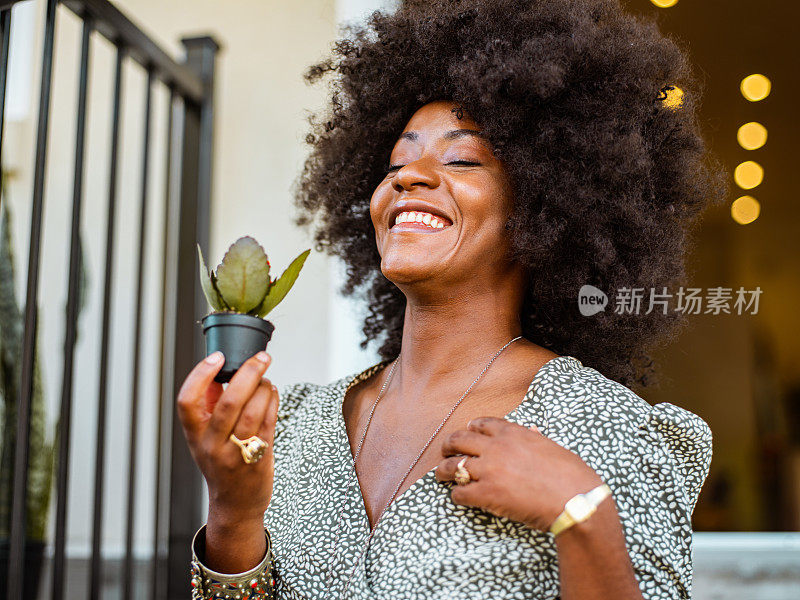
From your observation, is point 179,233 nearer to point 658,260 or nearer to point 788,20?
point 658,260

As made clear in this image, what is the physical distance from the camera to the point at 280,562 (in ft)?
5.62

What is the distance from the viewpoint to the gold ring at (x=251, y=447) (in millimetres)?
1343

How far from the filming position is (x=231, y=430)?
1.33 metres

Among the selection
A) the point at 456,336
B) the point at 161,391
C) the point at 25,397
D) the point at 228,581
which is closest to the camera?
the point at 228,581

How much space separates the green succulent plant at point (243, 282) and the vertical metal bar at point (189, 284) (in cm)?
185

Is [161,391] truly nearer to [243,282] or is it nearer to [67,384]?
[67,384]

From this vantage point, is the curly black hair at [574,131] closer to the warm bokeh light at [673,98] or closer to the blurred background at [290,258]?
the warm bokeh light at [673,98]

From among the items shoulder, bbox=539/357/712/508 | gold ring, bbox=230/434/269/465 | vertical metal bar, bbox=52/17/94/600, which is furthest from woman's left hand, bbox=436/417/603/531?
vertical metal bar, bbox=52/17/94/600

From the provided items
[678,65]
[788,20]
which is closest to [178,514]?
[678,65]

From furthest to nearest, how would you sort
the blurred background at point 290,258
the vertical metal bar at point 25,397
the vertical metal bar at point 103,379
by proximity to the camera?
1. the blurred background at point 290,258
2. the vertical metal bar at point 103,379
3. the vertical metal bar at point 25,397

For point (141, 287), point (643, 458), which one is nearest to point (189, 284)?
point (141, 287)

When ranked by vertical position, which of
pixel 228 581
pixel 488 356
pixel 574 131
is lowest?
pixel 228 581

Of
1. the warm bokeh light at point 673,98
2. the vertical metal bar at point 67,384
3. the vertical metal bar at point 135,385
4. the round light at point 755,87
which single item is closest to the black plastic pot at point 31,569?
the vertical metal bar at point 135,385

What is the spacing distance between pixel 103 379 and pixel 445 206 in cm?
137
